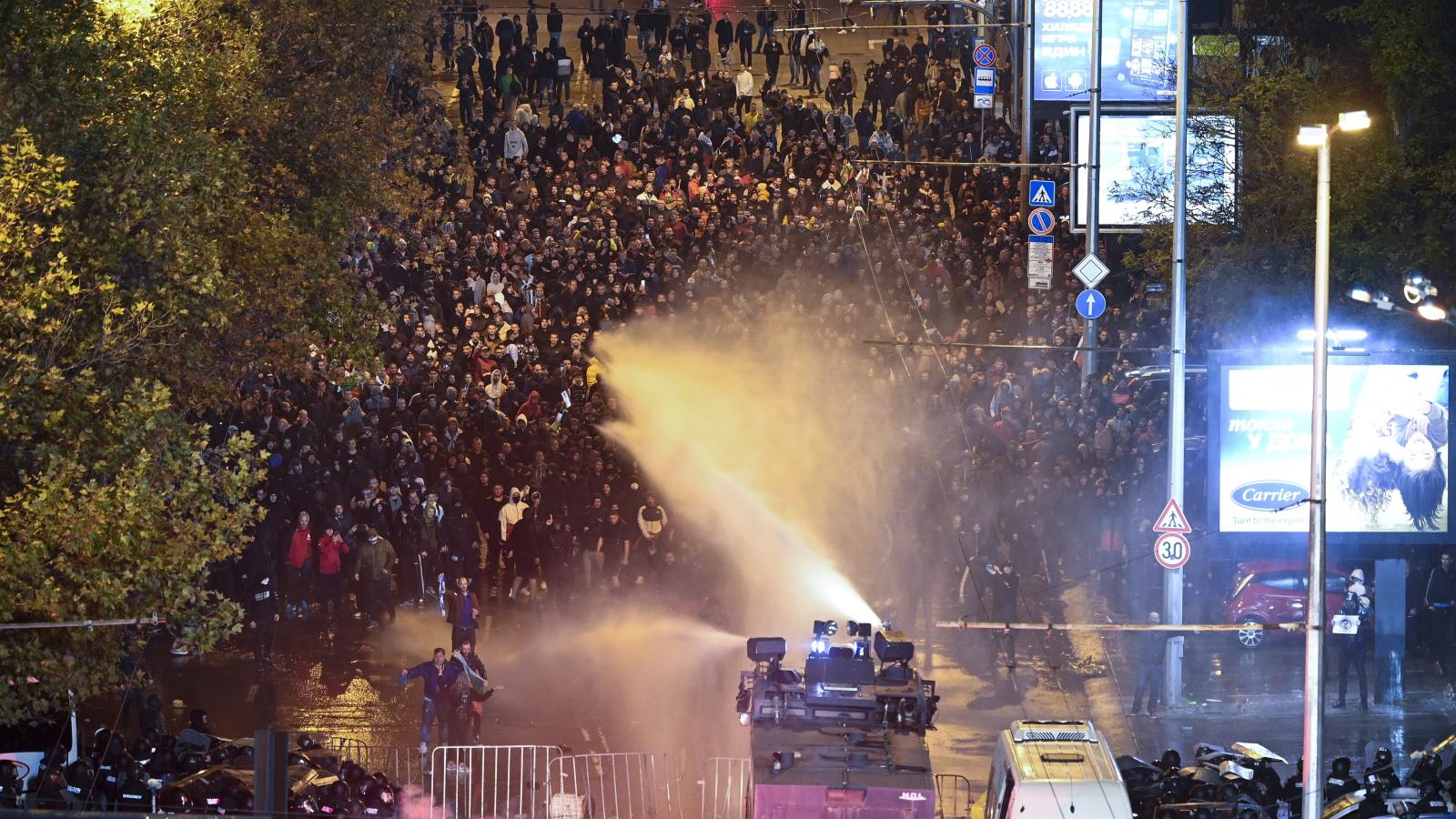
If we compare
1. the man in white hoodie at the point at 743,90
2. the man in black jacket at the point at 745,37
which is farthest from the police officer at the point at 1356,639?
the man in black jacket at the point at 745,37

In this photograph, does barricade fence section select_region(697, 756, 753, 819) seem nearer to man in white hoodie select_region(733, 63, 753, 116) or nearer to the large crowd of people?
the large crowd of people

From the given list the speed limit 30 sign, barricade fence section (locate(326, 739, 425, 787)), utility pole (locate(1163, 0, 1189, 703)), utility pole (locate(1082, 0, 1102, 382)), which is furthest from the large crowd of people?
the speed limit 30 sign

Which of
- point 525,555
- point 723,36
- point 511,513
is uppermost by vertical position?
point 723,36

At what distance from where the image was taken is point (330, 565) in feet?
87.2

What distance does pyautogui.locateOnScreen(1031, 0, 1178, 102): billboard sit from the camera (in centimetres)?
3744

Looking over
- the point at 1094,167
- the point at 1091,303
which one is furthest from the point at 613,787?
the point at 1094,167

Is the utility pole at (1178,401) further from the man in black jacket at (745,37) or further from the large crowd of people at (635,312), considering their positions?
the man in black jacket at (745,37)

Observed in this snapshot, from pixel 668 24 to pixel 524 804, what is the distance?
38524 millimetres

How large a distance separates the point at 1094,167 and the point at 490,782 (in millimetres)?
15525

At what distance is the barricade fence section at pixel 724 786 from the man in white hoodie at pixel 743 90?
27687 millimetres

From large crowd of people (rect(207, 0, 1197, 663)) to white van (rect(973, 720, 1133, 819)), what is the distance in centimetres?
794

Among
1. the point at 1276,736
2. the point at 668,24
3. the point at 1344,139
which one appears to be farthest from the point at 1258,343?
the point at 668,24

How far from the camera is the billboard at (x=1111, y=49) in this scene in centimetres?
3744

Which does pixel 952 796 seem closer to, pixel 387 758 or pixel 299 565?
pixel 387 758
